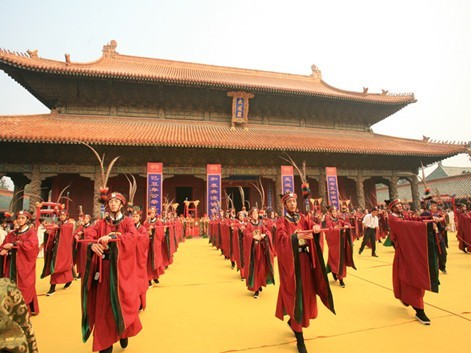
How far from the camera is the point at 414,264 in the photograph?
3.39m

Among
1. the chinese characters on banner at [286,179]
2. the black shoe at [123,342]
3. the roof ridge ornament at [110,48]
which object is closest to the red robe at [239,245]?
the black shoe at [123,342]

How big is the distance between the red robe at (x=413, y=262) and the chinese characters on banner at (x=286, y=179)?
372 inches

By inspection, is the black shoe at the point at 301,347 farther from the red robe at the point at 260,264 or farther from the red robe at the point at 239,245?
the red robe at the point at 239,245

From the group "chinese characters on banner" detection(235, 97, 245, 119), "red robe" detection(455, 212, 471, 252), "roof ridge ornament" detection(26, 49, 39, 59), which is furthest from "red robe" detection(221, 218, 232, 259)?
"roof ridge ornament" detection(26, 49, 39, 59)

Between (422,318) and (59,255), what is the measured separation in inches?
242

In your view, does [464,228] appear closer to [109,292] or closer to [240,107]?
[109,292]

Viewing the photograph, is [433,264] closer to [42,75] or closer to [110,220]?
[110,220]

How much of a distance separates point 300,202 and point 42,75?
591 inches

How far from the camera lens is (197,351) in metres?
2.61

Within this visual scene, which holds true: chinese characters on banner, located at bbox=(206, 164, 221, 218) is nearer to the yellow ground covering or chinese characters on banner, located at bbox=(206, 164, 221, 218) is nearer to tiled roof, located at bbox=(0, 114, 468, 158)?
tiled roof, located at bbox=(0, 114, 468, 158)

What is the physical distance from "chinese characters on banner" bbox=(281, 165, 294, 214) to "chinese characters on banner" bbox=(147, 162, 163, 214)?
6.01 meters

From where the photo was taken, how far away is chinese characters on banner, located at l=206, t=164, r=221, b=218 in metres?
12.3

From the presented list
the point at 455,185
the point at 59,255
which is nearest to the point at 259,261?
the point at 59,255

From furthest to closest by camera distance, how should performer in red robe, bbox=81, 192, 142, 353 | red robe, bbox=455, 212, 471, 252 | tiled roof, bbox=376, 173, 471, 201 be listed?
tiled roof, bbox=376, 173, 471, 201 < red robe, bbox=455, 212, 471, 252 < performer in red robe, bbox=81, 192, 142, 353
